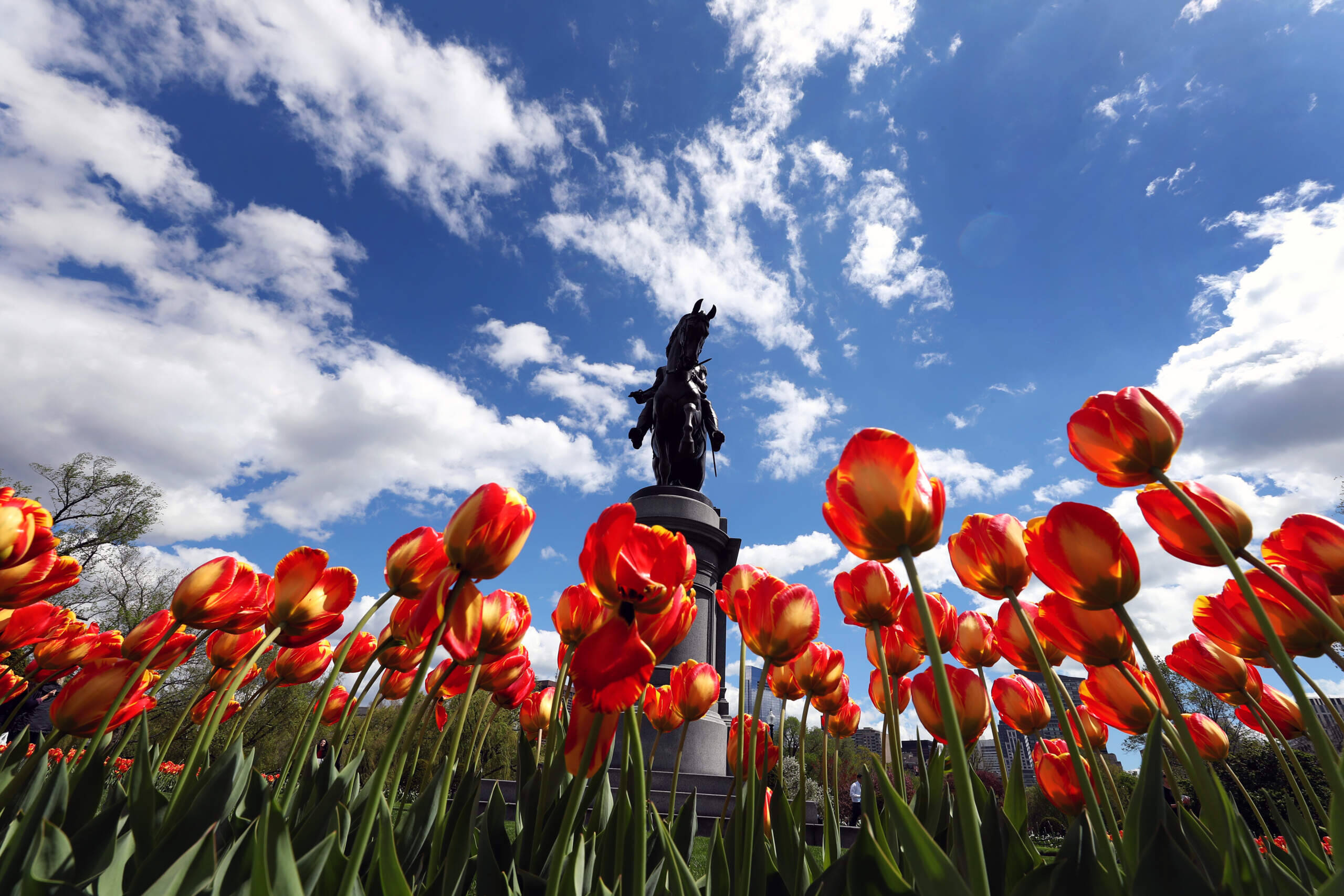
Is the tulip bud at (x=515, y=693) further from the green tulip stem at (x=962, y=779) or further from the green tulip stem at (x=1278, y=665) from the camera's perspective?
the green tulip stem at (x=1278, y=665)

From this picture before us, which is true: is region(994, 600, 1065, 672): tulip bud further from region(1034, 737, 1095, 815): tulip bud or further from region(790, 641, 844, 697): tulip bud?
region(790, 641, 844, 697): tulip bud

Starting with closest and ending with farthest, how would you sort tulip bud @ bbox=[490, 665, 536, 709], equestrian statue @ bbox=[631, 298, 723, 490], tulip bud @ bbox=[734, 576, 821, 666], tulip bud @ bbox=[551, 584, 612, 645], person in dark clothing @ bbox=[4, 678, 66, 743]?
1. tulip bud @ bbox=[551, 584, 612, 645]
2. tulip bud @ bbox=[734, 576, 821, 666]
3. tulip bud @ bbox=[490, 665, 536, 709]
4. person in dark clothing @ bbox=[4, 678, 66, 743]
5. equestrian statue @ bbox=[631, 298, 723, 490]

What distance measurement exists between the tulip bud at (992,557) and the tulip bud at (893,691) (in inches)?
17.8

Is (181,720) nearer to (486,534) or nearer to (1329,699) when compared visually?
(486,534)

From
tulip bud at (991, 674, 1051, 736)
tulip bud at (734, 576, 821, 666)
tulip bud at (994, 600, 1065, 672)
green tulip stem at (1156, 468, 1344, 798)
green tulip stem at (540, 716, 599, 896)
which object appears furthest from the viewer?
tulip bud at (991, 674, 1051, 736)

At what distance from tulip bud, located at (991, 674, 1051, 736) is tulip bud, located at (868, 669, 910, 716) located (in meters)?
0.23

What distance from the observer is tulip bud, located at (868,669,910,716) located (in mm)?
1677

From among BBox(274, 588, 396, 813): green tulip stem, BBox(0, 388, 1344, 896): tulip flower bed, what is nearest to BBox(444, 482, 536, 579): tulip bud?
BBox(0, 388, 1344, 896): tulip flower bed

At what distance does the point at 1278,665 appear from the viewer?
816 mm

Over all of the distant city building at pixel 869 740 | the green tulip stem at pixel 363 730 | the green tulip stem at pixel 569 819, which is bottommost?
the green tulip stem at pixel 569 819

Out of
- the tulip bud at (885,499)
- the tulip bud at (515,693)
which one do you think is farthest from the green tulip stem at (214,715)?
the tulip bud at (885,499)

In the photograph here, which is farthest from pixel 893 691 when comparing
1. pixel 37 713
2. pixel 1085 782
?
pixel 37 713

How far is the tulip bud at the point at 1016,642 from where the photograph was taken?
1.50m

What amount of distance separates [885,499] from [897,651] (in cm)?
94
